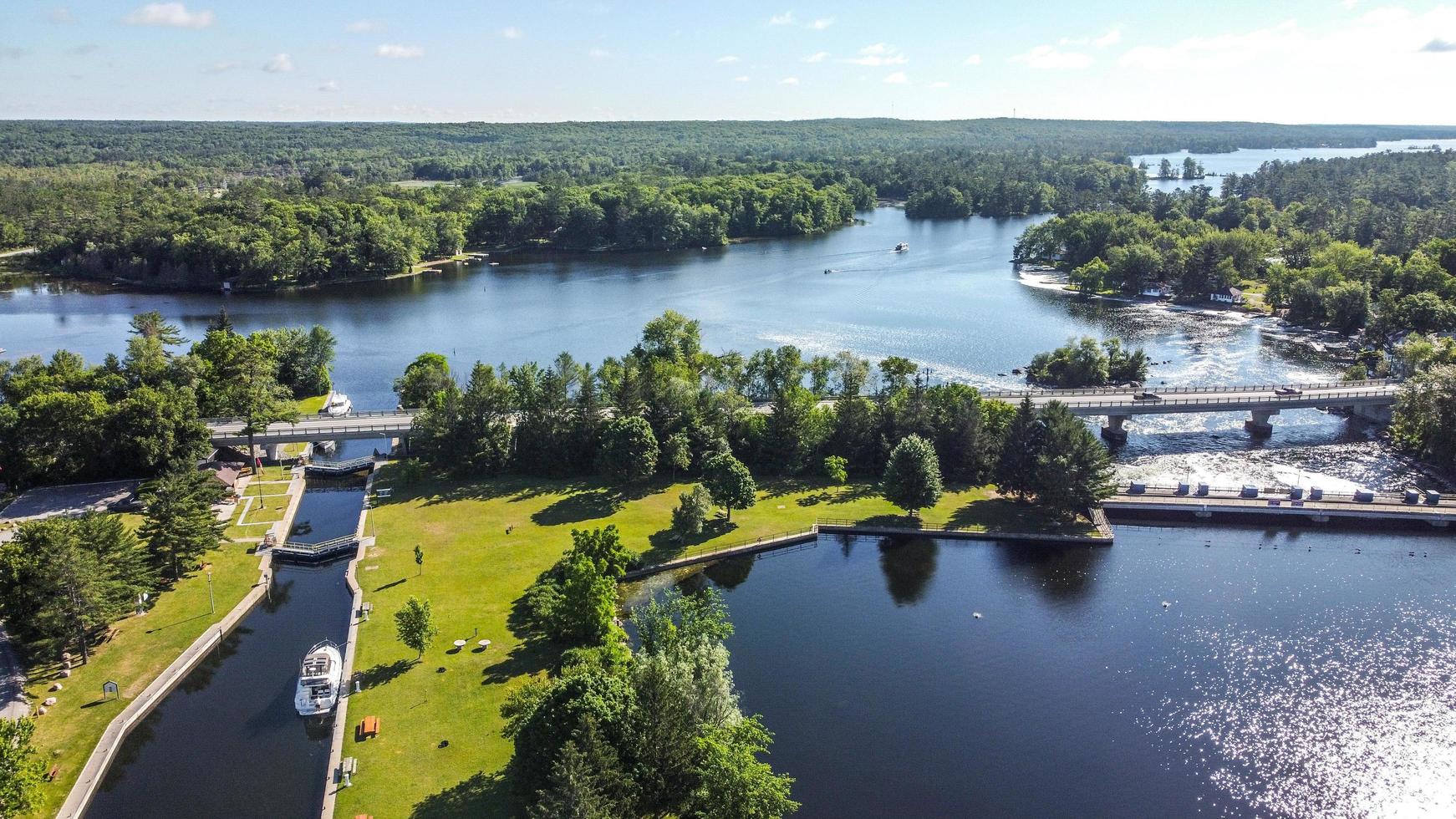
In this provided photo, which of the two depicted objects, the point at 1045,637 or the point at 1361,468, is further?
the point at 1361,468

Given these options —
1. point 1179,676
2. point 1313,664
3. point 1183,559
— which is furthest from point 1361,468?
point 1179,676

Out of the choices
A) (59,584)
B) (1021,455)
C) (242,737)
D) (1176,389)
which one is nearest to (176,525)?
(59,584)

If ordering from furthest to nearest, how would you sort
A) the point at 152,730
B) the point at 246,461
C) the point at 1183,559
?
1. the point at 246,461
2. the point at 1183,559
3. the point at 152,730

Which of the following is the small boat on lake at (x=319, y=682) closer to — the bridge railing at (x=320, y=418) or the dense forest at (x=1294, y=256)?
the bridge railing at (x=320, y=418)

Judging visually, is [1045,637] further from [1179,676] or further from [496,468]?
[496,468]

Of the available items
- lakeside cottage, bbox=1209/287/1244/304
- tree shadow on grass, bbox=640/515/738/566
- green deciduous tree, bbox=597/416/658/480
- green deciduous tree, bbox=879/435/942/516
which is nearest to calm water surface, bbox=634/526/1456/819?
tree shadow on grass, bbox=640/515/738/566
